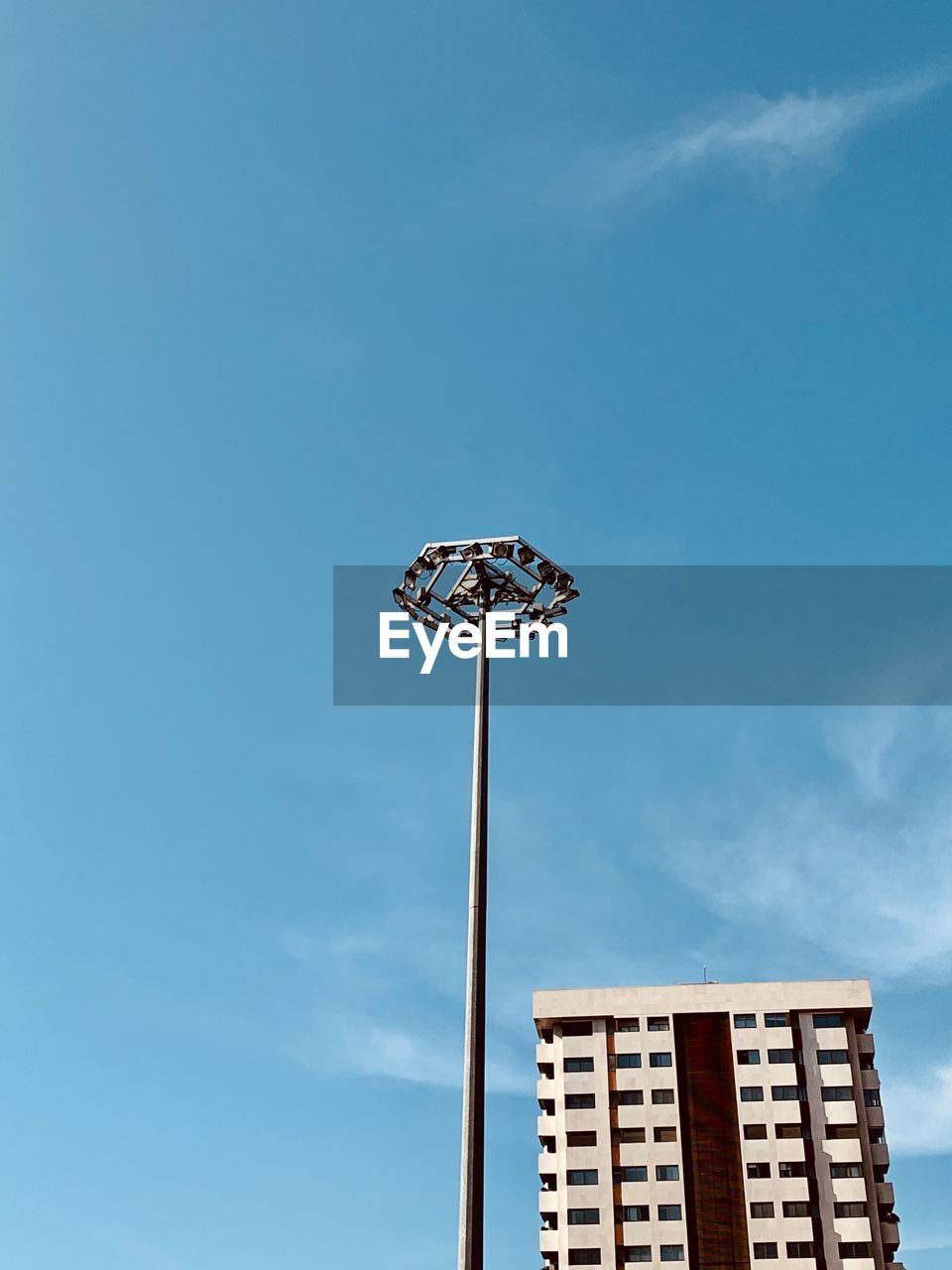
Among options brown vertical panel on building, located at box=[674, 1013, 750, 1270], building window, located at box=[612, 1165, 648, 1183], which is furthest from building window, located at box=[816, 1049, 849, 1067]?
building window, located at box=[612, 1165, 648, 1183]

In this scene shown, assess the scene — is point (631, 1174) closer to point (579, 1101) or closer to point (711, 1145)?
point (579, 1101)

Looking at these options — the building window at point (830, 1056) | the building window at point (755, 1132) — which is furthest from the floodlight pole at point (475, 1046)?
the building window at point (830, 1056)

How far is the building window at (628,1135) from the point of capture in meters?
79.6

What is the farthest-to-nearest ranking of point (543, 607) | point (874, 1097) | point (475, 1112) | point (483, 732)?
point (874, 1097) < point (543, 607) < point (483, 732) < point (475, 1112)

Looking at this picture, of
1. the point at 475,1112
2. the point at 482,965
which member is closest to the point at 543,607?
the point at 482,965

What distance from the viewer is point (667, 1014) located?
8338 centimetres

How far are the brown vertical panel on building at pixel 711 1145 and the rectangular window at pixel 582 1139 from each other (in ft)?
18.4

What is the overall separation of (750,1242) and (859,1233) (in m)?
6.46

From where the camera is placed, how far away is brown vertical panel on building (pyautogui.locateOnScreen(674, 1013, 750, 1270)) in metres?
76.3

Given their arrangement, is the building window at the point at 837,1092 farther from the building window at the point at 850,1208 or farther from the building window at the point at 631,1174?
the building window at the point at 631,1174

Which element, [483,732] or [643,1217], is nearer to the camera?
[483,732]

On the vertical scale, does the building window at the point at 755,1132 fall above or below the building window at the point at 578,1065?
below

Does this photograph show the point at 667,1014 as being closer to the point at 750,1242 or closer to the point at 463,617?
the point at 750,1242

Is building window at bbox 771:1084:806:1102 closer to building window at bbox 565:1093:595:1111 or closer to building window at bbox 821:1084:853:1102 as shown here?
building window at bbox 821:1084:853:1102
